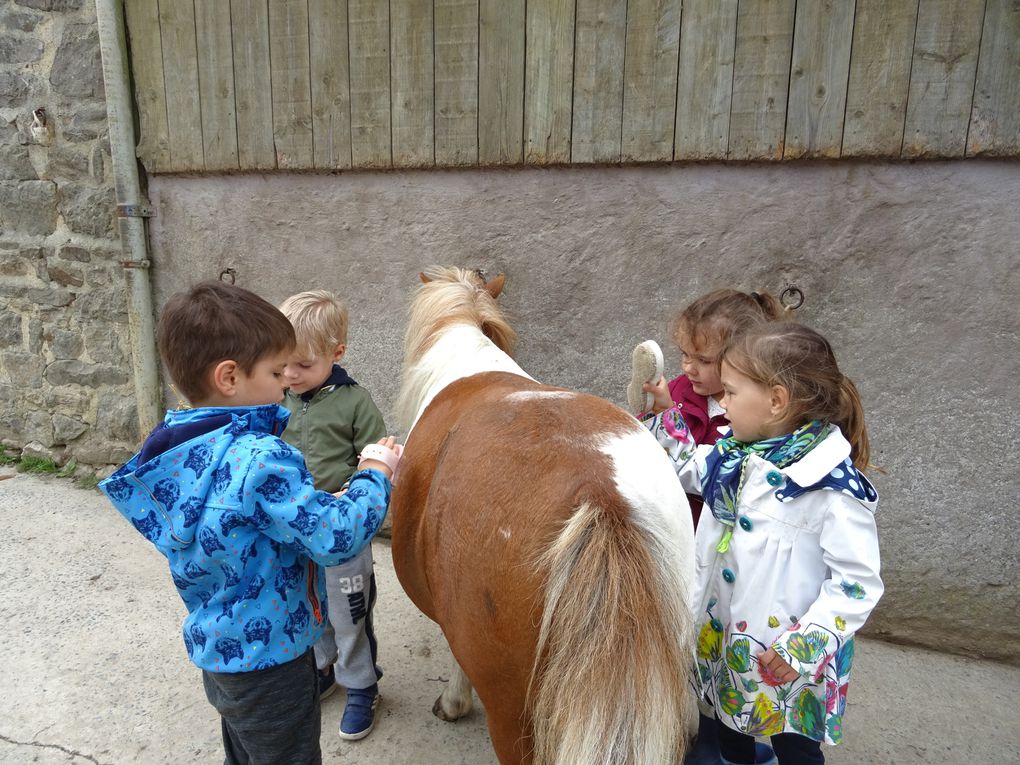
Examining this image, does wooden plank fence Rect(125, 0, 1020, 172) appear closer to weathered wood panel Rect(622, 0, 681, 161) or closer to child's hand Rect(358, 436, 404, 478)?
weathered wood panel Rect(622, 0, 681, 161)

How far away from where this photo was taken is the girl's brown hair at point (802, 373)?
147 centimetres

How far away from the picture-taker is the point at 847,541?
1.36m

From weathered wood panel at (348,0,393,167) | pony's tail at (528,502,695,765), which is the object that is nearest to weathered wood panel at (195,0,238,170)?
weathered wood panel at (348,0,393,167)

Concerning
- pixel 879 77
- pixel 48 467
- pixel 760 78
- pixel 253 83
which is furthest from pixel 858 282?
pixel 48 467

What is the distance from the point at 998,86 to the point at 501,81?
6.39ft

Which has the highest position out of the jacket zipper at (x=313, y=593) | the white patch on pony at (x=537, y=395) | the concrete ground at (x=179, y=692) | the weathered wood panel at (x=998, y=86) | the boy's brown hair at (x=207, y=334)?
the weathered wood panel at (x=998, y=86)

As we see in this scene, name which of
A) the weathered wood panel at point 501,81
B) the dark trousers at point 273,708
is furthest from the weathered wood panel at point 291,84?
the dark trousers at point 273,708

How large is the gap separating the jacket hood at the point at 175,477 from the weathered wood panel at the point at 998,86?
9.13ft

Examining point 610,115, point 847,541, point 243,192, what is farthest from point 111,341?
point 847,541

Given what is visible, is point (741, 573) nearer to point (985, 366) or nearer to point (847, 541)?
point (847, 541)

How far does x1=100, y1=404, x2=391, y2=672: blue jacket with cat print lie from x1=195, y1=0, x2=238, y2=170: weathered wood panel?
2.56 metres

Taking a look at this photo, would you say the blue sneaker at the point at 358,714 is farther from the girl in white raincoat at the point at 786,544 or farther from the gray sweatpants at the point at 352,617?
the girl in white raincoat at the point at 786,544

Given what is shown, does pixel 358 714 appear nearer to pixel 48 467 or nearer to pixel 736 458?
pixel 736 458

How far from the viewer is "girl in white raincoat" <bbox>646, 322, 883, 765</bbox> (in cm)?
137
